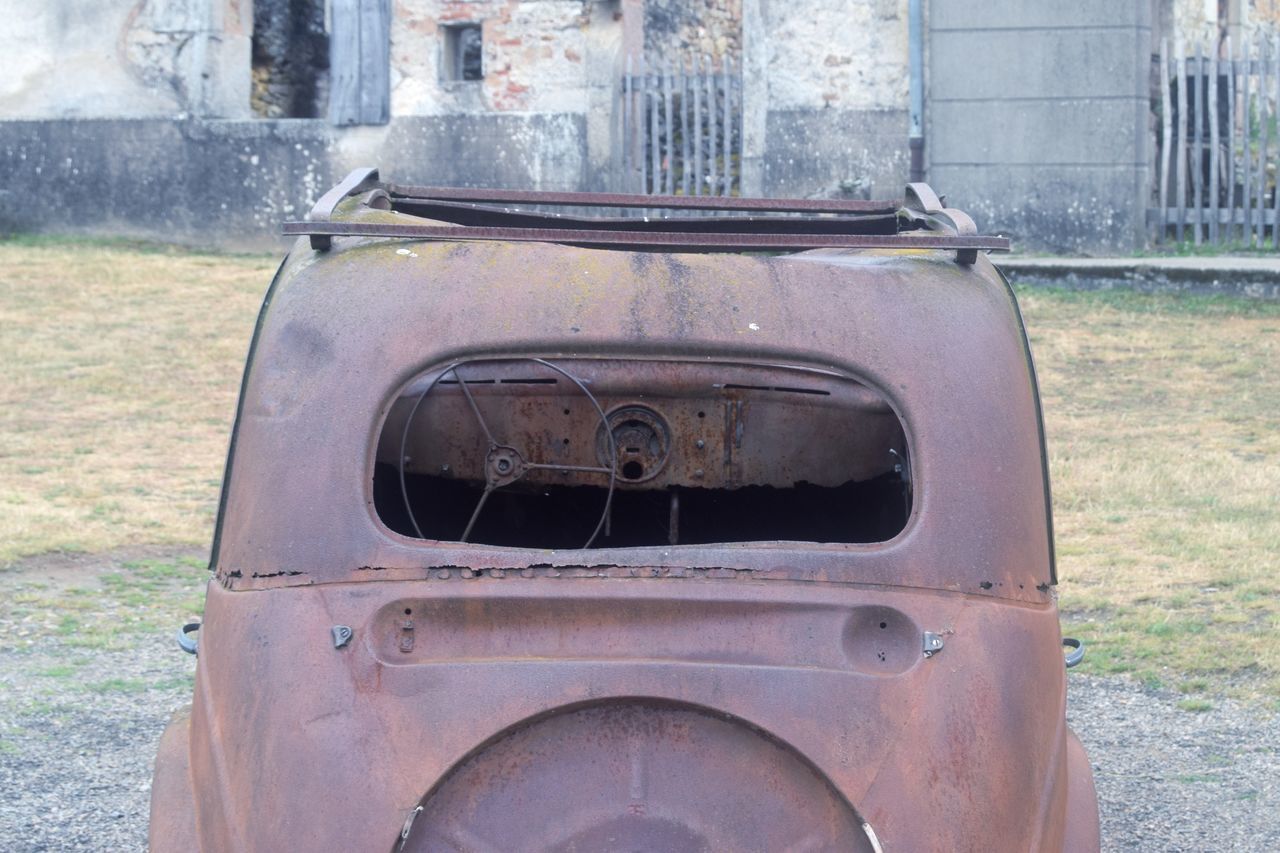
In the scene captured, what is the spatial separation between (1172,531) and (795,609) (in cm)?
454

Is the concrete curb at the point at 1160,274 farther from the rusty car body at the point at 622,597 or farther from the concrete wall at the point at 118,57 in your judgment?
the rusty car body at the point at 622,597

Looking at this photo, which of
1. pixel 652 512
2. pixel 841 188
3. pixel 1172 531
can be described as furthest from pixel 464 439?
pixel 841 188

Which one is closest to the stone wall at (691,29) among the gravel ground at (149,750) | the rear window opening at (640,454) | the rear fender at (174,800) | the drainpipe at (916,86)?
the drainpipe at (916,86)

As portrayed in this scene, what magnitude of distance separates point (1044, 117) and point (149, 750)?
1032 centimetres

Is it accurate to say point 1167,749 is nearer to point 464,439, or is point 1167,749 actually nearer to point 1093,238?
point 464,439

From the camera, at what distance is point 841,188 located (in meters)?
13.0

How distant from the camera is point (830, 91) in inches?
523

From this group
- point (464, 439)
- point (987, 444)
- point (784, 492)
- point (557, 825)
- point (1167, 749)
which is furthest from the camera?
point (1167, 749)

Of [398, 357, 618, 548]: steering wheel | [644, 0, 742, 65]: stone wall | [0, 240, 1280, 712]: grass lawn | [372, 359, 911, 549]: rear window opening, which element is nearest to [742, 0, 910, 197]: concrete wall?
[644, 0, 742, 65]: stone wall

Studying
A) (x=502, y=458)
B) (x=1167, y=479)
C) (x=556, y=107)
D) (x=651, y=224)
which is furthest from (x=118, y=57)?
(x=502, y=458)

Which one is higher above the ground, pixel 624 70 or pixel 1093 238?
pixel 624 70

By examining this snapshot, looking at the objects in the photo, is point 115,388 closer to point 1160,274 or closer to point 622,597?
point 1160,274

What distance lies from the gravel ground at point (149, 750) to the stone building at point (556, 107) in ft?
28.6

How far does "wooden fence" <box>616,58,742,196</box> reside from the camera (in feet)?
44.8
